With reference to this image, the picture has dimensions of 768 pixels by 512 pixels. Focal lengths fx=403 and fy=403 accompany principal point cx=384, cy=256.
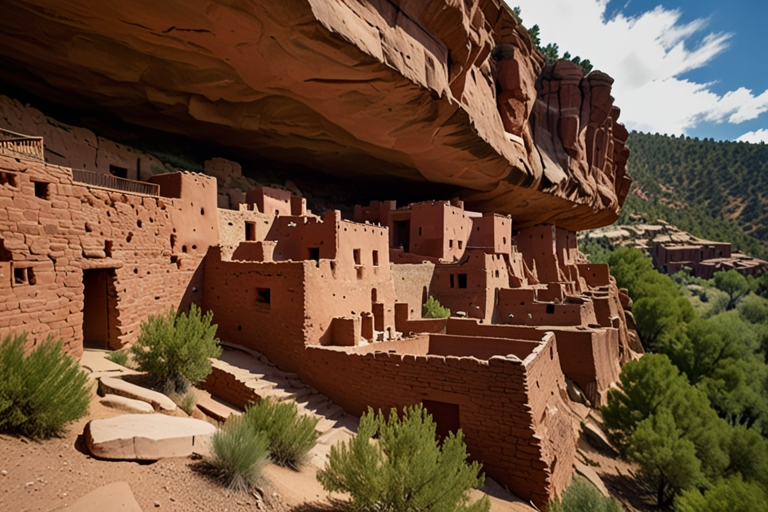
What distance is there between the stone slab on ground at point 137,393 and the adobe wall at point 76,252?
1.77 m

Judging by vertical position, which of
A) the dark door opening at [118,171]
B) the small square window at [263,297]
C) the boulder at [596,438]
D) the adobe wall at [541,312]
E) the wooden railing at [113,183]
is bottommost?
the boulder at [596,438]

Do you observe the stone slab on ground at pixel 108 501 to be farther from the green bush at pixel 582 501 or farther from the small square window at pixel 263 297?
the small square window at pixel 263 297

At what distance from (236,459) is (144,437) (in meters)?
1.14

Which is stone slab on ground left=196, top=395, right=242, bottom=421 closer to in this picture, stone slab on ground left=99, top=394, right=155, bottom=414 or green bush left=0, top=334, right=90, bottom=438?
stone slab on ground left=99, top=394, right=155, bottom=414

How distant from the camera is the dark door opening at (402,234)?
2358cm

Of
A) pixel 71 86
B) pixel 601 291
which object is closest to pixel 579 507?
pixel 601 291

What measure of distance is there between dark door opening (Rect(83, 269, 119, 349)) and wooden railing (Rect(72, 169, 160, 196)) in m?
2.32

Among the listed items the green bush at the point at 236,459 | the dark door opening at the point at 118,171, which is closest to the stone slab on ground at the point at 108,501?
the green bush at the point at 236,459

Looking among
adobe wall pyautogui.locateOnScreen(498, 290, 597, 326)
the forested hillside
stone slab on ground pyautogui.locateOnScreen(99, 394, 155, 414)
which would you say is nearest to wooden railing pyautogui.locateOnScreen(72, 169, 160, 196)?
stone slab on ground pyautogui.locateOnScreen(99, 394, 155, 414)

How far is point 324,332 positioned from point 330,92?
309 inches

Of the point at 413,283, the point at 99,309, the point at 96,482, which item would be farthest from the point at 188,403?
the point at 413,283

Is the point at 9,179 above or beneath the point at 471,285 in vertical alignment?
above

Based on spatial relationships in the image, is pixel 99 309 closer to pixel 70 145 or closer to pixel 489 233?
pixel 70 145

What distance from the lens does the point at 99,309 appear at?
951 centimetres
